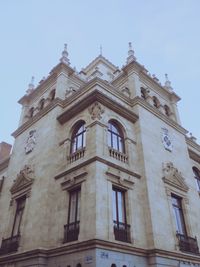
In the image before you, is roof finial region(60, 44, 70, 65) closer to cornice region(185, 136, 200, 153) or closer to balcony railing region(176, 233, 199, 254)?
cornice region(185, 136, 200, 153)

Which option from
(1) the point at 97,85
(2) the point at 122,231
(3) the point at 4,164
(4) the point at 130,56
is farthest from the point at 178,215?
(3) the point at 4,164

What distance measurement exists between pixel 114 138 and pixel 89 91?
3.45 meters

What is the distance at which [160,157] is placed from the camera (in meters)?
17.3

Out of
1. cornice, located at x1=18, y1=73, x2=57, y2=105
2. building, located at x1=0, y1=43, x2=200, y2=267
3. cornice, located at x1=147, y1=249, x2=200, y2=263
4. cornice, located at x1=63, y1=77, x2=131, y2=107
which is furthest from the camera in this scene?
cornice, located at x1=18, y1=73, x2=57, y2=105

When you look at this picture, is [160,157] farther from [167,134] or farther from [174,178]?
[167,134]

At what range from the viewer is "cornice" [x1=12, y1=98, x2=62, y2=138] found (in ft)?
60.8

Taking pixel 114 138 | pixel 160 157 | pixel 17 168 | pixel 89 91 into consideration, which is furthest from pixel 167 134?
pixel 17 168

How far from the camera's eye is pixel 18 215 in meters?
16.1

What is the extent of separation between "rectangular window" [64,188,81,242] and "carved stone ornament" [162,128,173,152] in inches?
310

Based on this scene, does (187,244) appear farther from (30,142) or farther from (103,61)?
(103,61)

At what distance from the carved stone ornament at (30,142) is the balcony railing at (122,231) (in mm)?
8692

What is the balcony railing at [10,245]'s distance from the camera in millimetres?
14516

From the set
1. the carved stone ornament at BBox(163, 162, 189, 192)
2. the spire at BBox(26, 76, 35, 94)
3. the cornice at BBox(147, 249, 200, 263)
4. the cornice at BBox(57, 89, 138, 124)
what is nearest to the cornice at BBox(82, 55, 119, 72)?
the spire at BBox(26, 76, 35, 94)

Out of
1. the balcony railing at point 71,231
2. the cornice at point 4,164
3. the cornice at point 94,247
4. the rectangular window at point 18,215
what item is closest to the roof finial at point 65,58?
the cornice at point 4,164
